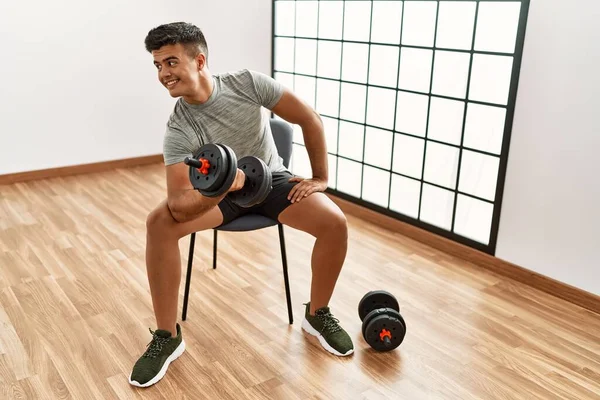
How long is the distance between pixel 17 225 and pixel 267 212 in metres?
1.80

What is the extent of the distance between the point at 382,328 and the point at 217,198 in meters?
0.75

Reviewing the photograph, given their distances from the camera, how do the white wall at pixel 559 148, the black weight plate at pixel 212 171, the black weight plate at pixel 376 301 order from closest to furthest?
the black weight plate at pixel 212 171, the black weight plate at pixel 376 301, the white wall at pixel 559 148

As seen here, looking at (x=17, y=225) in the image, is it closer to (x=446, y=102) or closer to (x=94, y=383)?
(x=94, y=383)

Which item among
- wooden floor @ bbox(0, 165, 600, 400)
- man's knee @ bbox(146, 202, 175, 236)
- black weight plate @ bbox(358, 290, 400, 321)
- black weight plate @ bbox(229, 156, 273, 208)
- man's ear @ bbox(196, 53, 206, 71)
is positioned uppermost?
man's ear @ bbox(196, 53, 206, 71)

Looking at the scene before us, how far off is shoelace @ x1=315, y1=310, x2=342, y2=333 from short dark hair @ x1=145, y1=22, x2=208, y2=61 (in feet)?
3.29

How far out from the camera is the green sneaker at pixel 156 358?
1.86 metres

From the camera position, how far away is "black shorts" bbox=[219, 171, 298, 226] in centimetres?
201

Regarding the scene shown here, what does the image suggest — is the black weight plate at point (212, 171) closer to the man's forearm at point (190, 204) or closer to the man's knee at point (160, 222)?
the man's forearm at point (190, 204)

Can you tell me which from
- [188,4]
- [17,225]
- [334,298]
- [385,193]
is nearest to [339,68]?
[385,193]

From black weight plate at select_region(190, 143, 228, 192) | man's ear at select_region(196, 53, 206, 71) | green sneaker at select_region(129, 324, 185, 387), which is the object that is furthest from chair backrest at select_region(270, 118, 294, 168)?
green sneaker at select_region(129, 324, 185, 387)

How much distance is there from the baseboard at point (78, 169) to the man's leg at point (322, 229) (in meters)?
2.56

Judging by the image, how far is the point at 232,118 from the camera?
80.0 inches

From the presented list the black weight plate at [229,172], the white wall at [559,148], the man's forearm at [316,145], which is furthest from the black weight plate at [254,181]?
the white wall at [559,148]

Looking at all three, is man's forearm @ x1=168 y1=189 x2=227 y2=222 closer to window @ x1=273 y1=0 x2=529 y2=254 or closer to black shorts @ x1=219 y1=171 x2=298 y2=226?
black shorts @ x1=219 y1=171 x2=298 y2=226
